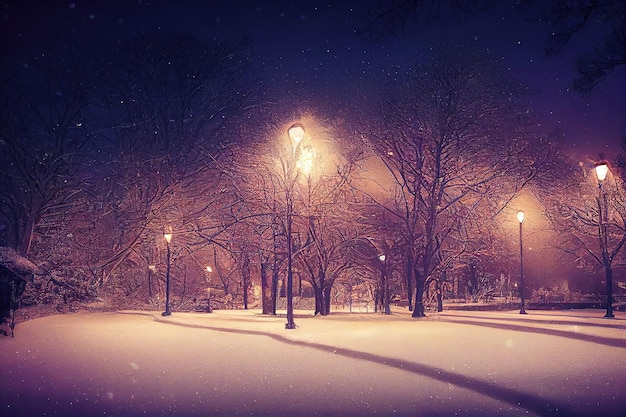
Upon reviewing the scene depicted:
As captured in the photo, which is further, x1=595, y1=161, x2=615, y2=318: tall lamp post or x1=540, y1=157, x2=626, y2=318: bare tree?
x1=540, y1=157, x2=626, y2=318: bare tree

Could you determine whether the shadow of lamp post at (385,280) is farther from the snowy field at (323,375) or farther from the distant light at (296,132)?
the snowy field at (323,375)

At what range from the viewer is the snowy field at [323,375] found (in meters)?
6.53

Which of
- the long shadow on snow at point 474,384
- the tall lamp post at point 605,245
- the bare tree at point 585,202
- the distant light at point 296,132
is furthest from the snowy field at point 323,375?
the bare tree at point 585,202

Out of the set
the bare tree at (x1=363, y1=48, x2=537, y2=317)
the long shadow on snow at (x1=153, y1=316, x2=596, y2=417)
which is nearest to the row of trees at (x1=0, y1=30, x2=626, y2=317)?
the bare tree at (x1=363, y1=48, x2=537, y2=317)

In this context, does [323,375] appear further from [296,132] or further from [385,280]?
[385,280]

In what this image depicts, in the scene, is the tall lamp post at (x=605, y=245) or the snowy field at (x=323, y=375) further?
the tall lamp post at (x=605, y=245)

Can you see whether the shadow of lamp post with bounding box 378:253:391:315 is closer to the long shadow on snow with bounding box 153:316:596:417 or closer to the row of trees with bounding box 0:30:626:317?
the row of trees with bounding box 0:30:626:317

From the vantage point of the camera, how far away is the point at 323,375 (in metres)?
8.88

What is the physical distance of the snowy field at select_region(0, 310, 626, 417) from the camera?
6.53m

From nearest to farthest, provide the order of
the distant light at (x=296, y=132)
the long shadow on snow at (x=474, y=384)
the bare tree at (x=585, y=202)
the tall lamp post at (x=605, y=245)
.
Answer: the long shadow on snow at (x=474, y=384), the distant light at (x=296, y=132), the tall lamp post at (x=605, y=245), the bare tree at (x=585, y=202)

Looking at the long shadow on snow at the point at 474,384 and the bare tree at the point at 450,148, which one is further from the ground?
the bare tree at the point at 450,148

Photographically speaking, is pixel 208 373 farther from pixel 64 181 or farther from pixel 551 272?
pixel 551 272

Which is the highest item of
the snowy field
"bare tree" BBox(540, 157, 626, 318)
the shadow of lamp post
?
"bare tree" BBox(540, 157, 626, 318)

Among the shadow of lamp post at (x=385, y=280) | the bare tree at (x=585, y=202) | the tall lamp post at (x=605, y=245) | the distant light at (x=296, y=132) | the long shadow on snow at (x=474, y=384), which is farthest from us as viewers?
Result: the bare tree at (x=585, y=202)
